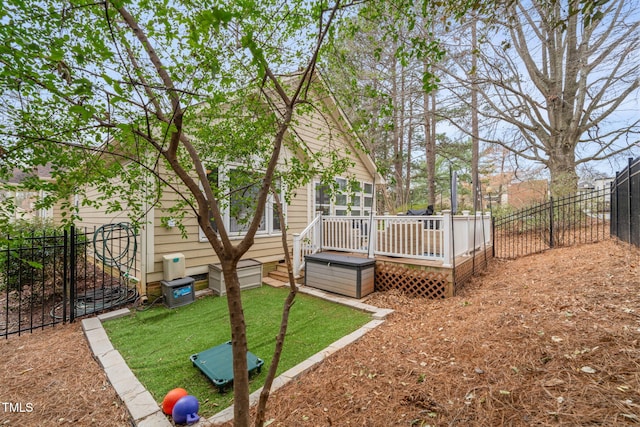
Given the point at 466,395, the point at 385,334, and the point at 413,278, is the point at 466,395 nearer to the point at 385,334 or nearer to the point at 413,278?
the point at 385,334

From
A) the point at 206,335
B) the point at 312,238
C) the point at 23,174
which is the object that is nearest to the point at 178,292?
the point at 206,335

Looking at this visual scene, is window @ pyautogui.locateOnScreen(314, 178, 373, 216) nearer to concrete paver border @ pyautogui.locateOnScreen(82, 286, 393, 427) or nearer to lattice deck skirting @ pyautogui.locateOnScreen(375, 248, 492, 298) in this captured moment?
lattice deck skirting @ pyautogui.locateOnScreen(375, 248, 492, 298)

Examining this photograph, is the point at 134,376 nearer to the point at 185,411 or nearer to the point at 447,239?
the point at 185,411

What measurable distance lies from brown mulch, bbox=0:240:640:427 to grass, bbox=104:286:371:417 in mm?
393

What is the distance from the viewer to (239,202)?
284cm

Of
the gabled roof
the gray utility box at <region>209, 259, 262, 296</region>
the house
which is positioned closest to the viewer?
Result: the gabled roof

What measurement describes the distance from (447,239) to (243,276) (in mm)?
4313

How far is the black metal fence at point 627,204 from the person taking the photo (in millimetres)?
5147

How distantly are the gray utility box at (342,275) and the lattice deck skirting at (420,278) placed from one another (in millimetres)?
269

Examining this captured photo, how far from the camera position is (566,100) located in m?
10.1

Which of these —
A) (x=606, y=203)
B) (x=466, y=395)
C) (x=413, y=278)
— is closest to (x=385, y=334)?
(x=466, y=395)

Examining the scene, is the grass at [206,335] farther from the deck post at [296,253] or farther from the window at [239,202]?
the window at [239,202]

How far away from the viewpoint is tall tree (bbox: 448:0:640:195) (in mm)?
9039

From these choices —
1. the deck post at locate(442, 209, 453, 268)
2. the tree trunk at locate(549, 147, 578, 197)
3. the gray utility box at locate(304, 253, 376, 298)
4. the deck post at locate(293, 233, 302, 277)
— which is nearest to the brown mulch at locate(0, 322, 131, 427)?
the gray utility box at locate(304, 253, 376, 298)
